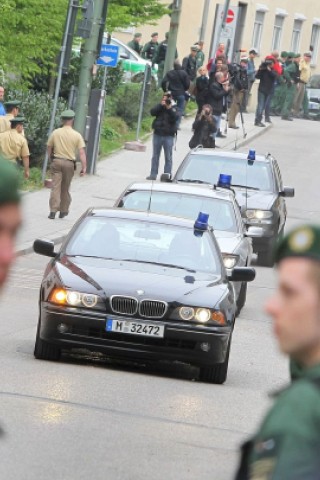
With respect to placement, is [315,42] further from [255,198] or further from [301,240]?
[301,240]

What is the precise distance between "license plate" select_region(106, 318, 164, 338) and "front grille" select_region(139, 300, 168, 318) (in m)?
0.07

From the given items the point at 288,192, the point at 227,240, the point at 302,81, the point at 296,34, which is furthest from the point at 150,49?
the point at 227,240

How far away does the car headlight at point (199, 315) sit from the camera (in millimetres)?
12734

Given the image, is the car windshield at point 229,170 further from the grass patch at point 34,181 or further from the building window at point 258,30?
the building window at point 258,30

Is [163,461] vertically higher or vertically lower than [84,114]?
lower

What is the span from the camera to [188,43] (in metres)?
59.2

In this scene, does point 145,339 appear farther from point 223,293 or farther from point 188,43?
point 188,43

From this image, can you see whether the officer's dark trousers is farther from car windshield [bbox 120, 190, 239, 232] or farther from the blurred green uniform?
the blurred green uniform

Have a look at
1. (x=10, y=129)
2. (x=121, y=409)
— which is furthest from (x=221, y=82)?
(x=121, y=409)

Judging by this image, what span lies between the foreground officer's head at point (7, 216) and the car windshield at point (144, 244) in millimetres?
10606

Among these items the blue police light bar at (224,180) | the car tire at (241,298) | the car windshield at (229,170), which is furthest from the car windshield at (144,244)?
the car windshield at (229,170)

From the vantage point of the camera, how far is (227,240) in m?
18.7

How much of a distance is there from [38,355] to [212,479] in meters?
4.56

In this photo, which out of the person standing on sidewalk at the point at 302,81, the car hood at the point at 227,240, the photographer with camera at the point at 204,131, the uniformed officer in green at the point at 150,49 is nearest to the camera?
the car hood at the point at 227,240
